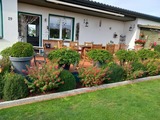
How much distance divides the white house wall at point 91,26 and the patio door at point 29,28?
0.34 m

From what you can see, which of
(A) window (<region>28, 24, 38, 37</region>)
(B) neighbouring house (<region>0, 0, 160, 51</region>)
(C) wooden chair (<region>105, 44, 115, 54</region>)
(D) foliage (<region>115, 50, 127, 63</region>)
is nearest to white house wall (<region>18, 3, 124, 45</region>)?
(B) neighbouring house (<region>0, 0, 160, 51</region>)

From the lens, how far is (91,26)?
9461 millimetres

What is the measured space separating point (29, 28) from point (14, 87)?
694 cm

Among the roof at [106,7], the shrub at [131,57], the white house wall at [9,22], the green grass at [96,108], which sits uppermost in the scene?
the roof at [106,7]

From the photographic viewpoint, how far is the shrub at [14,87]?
2.91 meters

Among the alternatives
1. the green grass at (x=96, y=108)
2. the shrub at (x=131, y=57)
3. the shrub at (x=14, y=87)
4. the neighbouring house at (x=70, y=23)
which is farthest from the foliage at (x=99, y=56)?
the neighbouring house at (x=70, y=23)

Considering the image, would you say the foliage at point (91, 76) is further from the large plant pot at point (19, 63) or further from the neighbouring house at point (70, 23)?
the neighbouring house at point (70, 23)

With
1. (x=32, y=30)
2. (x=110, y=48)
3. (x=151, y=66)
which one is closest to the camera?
(x=151, y=66)

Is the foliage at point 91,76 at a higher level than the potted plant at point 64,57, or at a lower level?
lower

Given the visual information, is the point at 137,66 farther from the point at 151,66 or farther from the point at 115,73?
the point at 115,73

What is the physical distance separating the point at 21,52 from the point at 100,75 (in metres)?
2.19

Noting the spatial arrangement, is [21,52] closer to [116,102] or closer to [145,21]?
[116,102]

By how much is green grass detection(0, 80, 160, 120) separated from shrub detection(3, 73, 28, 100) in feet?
1.00

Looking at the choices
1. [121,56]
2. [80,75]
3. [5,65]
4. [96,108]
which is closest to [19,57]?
[5,65]
